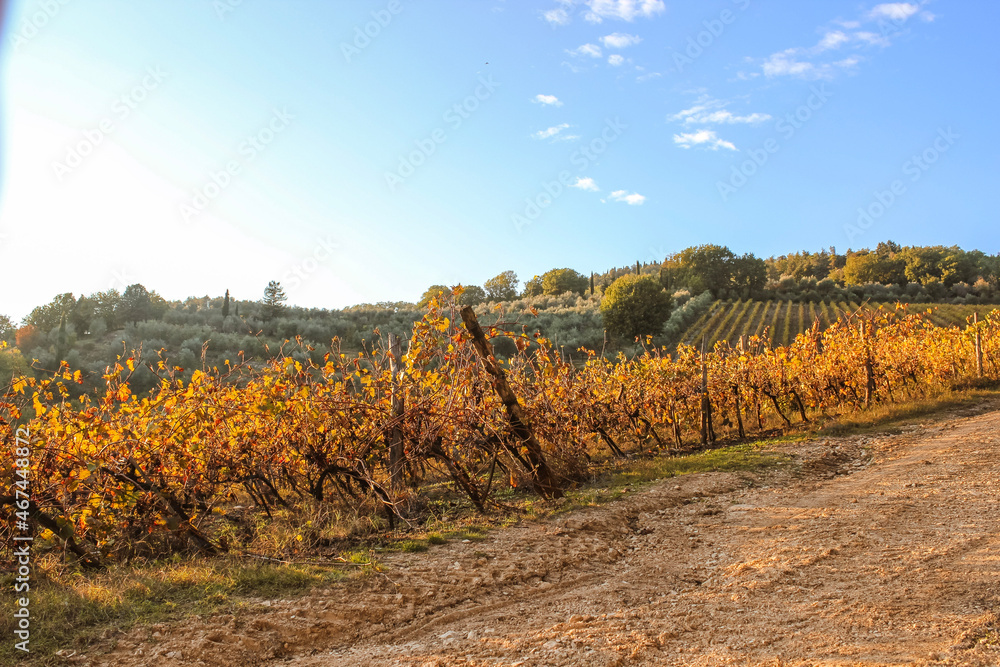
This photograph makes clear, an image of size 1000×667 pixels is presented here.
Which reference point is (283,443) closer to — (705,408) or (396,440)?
(396,440)

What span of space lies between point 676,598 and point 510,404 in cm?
274

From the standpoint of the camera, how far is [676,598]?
13.1 feet

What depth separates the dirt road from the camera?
317 cm

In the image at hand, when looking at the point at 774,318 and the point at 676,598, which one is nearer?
the point at 676,598

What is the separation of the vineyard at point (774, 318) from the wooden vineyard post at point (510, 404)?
3549 centimetres

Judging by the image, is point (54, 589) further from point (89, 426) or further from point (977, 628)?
point (977, 628)

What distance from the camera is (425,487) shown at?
8242mm

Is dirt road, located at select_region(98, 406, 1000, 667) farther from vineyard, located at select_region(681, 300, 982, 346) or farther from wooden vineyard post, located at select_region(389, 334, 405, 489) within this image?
vineyard, located at select_region(681, 300, 982, 346)

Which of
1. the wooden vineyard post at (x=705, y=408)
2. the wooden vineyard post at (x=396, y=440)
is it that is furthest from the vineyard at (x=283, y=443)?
the wooden vineyard post at (x=705, y=408)

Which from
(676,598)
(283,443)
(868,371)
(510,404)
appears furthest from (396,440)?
(868,371)

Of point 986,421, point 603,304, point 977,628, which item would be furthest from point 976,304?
point 977,628

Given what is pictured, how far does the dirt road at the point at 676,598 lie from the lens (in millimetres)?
3174

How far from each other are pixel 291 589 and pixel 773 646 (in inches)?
128

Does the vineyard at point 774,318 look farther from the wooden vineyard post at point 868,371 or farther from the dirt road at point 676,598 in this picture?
the dirt road at point 676,598
